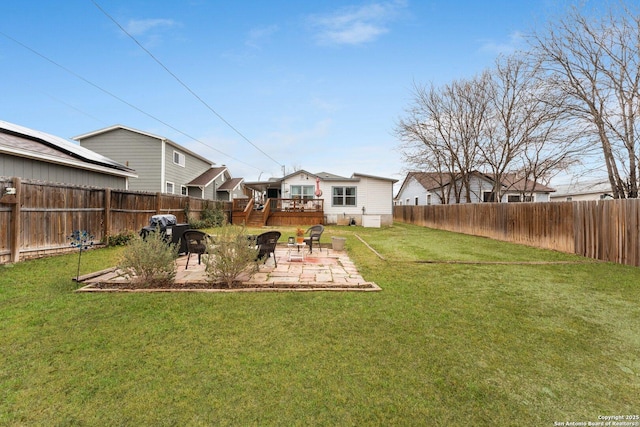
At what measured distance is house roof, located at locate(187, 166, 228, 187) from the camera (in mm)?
21705

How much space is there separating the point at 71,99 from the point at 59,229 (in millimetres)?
13549

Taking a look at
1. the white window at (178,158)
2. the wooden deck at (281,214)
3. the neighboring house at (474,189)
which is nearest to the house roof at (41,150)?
the white window at (178,158)

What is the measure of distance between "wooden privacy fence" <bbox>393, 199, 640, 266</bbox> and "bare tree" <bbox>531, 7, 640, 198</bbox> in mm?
2631

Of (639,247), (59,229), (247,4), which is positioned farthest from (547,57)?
(59,229)

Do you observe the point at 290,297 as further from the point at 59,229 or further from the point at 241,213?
the point at 241,213

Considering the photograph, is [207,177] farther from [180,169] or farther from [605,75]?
[605,75]

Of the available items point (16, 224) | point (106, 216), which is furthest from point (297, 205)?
point (16, 224)

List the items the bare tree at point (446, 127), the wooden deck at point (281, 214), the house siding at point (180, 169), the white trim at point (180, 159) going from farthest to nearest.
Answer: the white trim at point (180, 159) → the house siding at point (180, 169) → the bare tree at point (446, 127) → the wooden deck at point (281, 214)

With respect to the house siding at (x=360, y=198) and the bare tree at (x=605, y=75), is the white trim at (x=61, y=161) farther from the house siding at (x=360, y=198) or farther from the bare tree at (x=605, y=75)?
the bare tree at (x=605, y=75)

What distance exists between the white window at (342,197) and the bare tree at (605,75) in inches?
494

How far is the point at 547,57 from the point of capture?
36.7ft

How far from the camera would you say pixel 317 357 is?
264 cm

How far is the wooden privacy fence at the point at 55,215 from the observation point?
609 cm

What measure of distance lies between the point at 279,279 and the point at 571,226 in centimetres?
941
